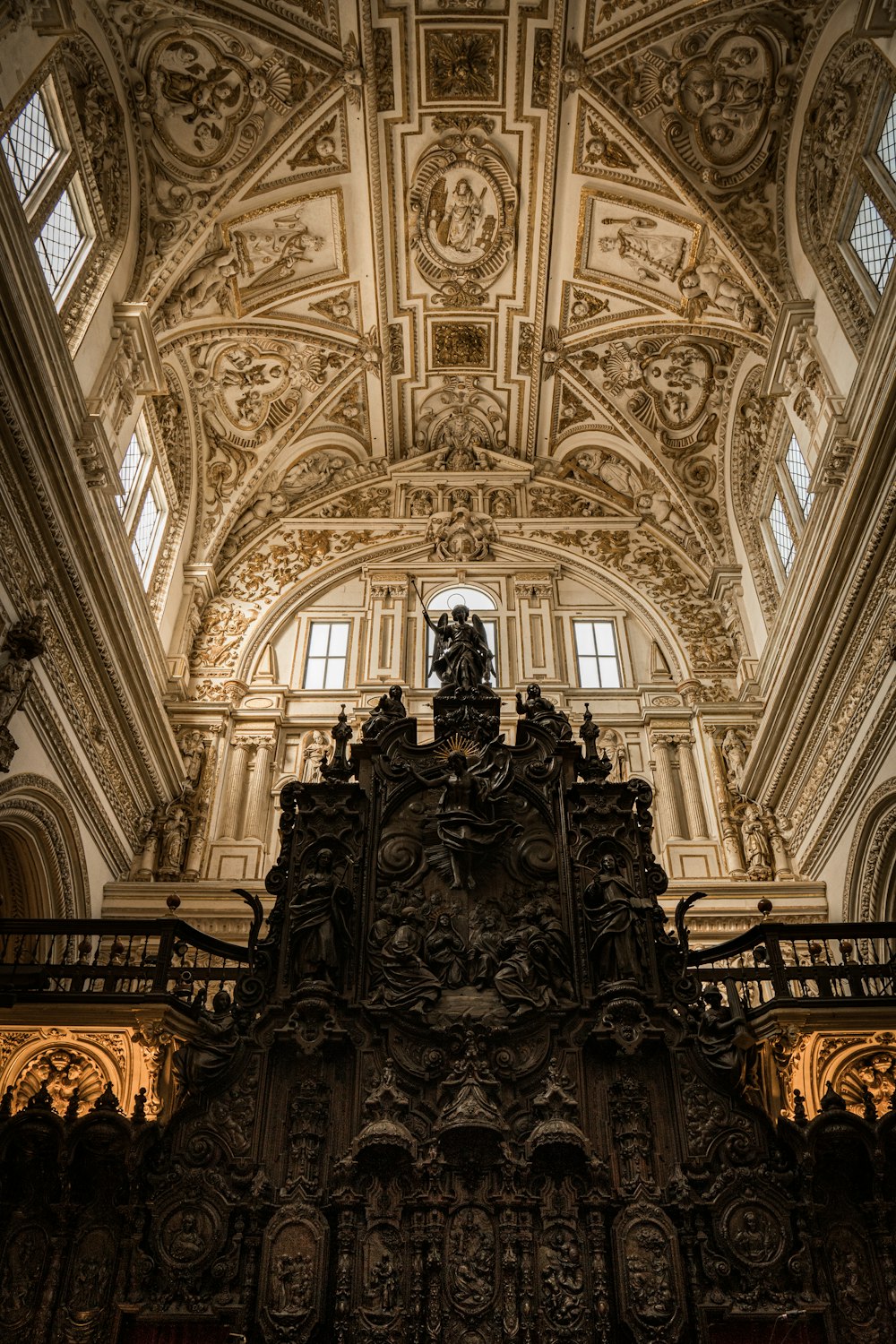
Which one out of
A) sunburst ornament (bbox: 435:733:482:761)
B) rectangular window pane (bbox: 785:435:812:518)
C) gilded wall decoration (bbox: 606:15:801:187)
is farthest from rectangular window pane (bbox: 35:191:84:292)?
rectangular window pane (bbox: 785:435:812:518)

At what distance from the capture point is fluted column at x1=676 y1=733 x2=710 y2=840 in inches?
676

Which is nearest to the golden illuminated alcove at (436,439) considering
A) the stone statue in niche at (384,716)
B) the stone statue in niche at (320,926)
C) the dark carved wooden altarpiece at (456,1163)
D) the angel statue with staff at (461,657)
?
the dark carved wooden altarpiece at (456,1163)

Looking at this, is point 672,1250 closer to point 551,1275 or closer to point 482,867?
point 551,1275

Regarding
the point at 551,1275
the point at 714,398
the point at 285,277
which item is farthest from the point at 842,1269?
the point at 285,277

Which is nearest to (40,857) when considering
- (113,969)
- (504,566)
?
(113,969)

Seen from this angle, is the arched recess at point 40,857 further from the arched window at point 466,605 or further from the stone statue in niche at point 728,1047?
the stone statue in niche at point 728,1047

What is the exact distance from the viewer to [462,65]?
17547 mm

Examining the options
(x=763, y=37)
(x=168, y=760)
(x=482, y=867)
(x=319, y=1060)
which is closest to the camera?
(x=319, y=1060)

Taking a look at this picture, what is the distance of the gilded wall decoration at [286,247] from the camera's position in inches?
713

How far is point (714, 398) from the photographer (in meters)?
19.9

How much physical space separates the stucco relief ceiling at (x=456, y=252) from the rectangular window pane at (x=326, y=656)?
6.05ft

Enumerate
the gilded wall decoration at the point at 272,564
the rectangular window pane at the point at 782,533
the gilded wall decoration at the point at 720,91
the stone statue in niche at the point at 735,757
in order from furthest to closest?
the gilded wall decoration at the point at 272,564
the rectangular window pane at the point at 782,533
the stone statue in niche at the point at 735,757
the gilded wall decoration at the point at 720,91

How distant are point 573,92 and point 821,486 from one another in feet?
24.1

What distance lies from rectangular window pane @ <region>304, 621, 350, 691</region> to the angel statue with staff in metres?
5.29
